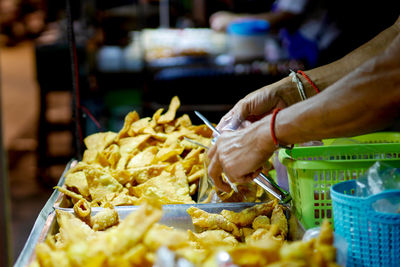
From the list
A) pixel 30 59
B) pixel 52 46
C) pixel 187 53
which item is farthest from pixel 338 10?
pixel 30 59

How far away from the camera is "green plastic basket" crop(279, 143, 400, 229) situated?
4.50ft

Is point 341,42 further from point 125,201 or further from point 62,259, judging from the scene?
point 62,259

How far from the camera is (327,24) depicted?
147 inches

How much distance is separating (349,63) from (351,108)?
0.65 m

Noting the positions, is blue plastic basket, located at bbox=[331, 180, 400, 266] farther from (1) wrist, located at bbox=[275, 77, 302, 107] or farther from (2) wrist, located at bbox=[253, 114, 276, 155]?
(1) wrist, located at bbox=[275, 77, 302, 107]

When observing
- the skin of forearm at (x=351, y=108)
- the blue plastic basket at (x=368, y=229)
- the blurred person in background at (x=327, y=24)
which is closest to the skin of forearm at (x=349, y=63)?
the skin of forearm at (x=351, y=108)

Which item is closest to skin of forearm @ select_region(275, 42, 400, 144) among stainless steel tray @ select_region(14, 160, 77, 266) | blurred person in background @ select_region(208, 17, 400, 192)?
blurred person in background @ select_region(208, 17, 400, 192)

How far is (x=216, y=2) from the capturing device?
25.0 feet

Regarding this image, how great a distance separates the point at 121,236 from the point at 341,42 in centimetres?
315

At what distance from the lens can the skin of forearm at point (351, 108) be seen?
3.61ft

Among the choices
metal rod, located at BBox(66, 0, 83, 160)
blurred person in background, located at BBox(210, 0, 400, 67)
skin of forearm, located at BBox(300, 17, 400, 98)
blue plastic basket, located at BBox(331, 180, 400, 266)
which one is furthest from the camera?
blurred person in background, located at BBox(210, 0, 400, 67)

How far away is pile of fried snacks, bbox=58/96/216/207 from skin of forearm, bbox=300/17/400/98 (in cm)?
61

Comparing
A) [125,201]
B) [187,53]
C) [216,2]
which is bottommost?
[125,201]

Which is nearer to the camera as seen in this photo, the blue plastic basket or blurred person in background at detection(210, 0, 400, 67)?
the blue plastic basket
